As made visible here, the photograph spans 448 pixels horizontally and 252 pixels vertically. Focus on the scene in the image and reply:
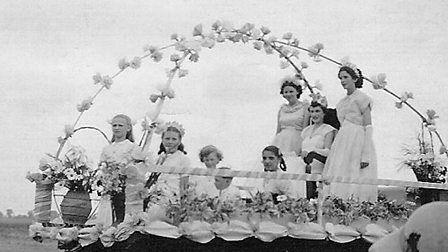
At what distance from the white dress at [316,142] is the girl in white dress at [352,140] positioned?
9 centimetres

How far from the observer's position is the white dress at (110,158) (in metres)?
6.15

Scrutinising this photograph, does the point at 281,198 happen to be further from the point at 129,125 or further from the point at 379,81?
the point at 379,81

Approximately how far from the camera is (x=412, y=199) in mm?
7250

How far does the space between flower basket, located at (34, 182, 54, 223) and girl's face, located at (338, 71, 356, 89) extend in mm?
3358

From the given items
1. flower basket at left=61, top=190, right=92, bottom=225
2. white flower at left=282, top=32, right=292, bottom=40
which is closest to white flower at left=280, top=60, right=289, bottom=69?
white flower at left=282, top=32, right=292, bottom=40

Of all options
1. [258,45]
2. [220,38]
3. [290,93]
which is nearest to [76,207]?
[220,38]

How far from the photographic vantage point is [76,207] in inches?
266

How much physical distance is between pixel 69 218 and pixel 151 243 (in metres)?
1.23

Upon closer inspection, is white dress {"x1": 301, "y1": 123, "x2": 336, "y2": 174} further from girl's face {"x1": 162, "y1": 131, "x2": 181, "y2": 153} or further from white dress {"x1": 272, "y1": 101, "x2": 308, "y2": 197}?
girl's face {"x1": 162, "y1": 131, "x2": 181, "y2": 153}

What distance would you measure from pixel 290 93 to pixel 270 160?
1.90 metres

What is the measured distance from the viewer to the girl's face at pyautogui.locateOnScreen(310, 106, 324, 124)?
828cm

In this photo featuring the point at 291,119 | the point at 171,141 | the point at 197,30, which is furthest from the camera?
the point at 291,119

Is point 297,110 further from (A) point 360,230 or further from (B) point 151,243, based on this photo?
(B) point 151,243

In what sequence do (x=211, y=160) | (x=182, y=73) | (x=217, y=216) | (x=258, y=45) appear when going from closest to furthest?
(x=217, y=216) < (x=211, y=160) < (x=182, y=73) < (x=258, y=45)
